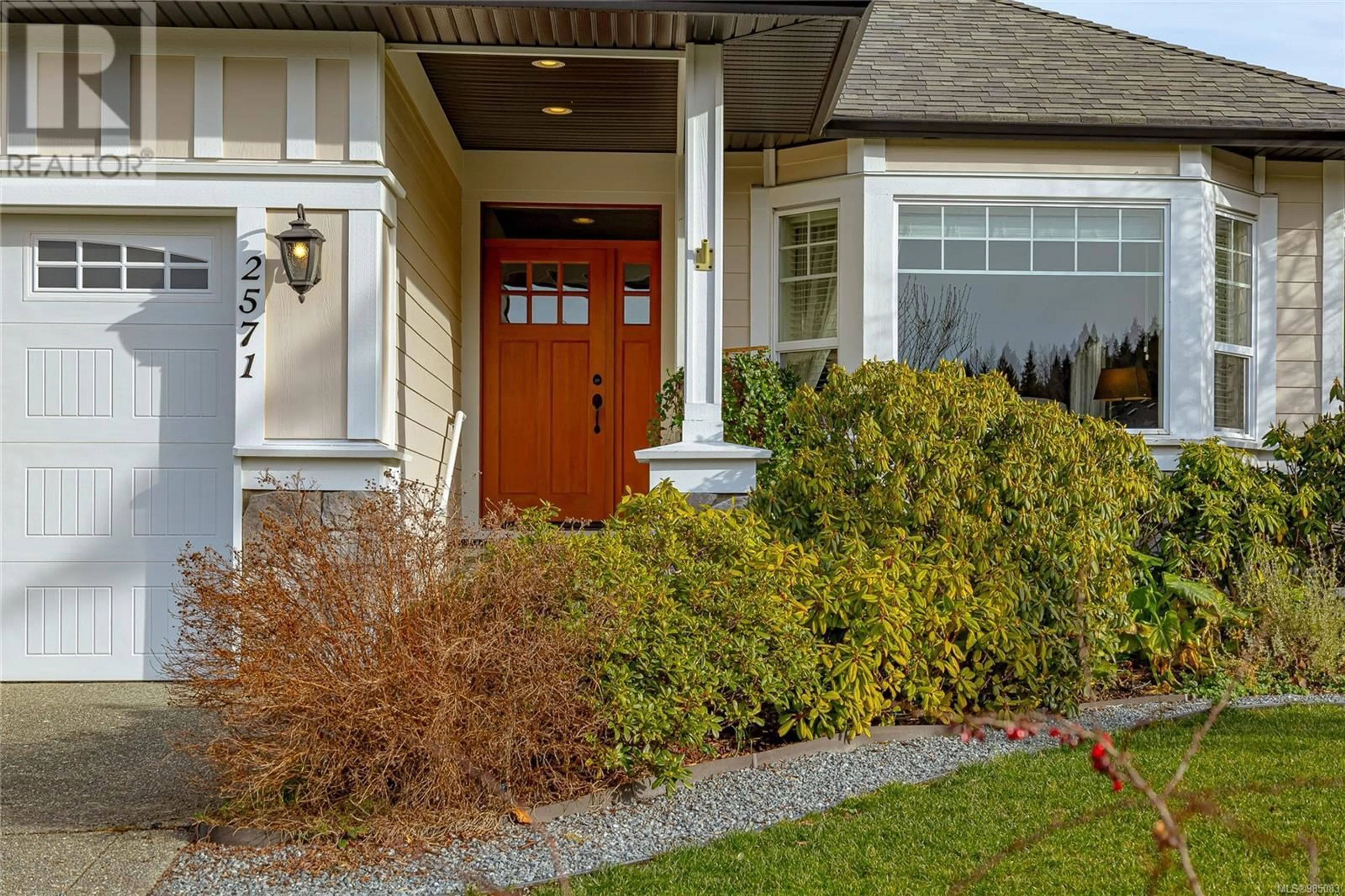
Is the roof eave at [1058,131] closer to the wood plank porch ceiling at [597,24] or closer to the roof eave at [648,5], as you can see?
the wood plank porch ceiling at [597,24]

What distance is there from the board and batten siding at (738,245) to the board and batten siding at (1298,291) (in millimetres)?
3768

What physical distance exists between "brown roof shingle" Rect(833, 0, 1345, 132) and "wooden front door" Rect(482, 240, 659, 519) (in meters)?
2.29

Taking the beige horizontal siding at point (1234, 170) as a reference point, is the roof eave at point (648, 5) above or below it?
above

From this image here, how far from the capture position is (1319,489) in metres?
6.56

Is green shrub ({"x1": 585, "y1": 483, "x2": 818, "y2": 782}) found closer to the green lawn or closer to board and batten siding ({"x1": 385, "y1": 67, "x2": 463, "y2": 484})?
the green lawn

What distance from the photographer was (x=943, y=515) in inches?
210

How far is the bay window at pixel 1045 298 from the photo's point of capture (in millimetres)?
7777

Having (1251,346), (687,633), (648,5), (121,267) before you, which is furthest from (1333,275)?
(121,267)

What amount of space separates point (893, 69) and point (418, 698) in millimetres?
6199

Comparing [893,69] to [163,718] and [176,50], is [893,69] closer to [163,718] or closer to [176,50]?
[176,50]

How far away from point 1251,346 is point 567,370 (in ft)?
16.6

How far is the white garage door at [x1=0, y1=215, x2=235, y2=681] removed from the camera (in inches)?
245

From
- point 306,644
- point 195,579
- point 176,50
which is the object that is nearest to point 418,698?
point 306,644

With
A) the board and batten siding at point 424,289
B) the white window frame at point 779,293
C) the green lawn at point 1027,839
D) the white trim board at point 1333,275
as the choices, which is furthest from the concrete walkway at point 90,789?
the white trim board at point 1333,275
